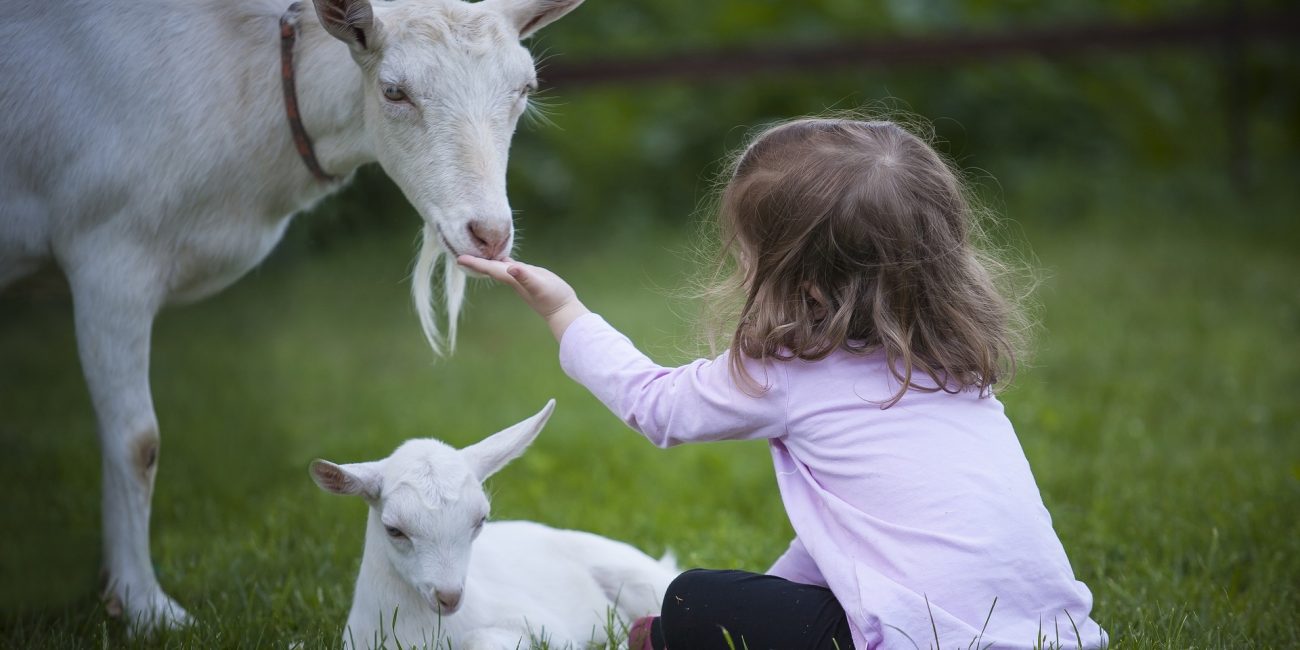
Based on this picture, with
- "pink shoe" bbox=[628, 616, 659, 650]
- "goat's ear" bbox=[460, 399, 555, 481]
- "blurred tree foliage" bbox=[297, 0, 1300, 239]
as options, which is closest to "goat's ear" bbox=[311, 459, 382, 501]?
"goat's ear" bbox=[460, 399, 555, 481]

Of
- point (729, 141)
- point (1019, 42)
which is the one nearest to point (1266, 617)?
point (1019, 42)

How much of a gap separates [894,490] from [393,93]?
1514mm

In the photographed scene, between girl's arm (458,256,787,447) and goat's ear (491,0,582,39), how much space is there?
79 cm

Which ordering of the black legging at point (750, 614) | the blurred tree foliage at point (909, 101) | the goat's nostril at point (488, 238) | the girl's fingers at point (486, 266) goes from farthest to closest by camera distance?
1. the blurred tree foliage at point (909, 101)
2. the goat's nostril at point (488, 238)
3. the girl's fingers at point (486, 266)
4. the black legging at point (750, 614)

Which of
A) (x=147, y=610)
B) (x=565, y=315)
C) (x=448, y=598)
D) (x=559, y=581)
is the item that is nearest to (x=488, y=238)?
(x=565, y=315)

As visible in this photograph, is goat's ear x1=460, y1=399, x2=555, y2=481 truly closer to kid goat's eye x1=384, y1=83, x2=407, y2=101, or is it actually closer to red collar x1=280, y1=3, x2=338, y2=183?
kid goat's eye x1=384, y1=83, x2=407, y2=101

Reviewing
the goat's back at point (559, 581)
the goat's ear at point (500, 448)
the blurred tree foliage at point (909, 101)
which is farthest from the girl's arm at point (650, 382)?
the blurred tree foliage at point (909, 101)

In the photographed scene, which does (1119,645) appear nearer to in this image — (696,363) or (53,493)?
(696,363)

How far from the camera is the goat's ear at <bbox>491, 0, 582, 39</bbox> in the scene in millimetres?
3088

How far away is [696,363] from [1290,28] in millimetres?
7842

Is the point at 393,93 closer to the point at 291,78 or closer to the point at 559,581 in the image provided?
the point at 291,78

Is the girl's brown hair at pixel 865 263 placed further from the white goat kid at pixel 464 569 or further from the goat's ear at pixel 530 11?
the goat's ear at pixel 530 11

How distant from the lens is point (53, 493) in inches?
166

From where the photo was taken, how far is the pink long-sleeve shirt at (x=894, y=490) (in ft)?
7.43
